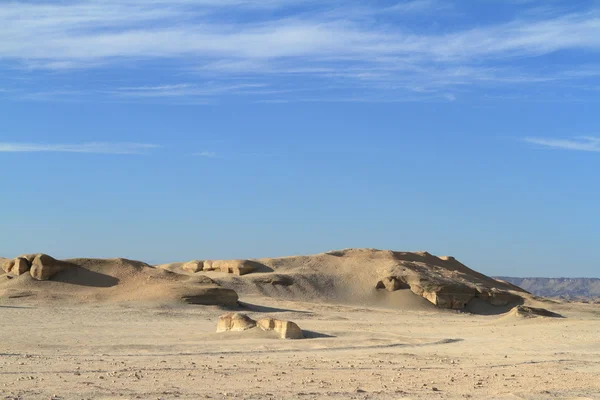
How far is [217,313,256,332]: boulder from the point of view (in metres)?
21.5

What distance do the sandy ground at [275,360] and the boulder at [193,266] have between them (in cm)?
2181

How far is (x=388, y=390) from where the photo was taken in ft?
38.4

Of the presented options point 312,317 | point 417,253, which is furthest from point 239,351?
point 417,253

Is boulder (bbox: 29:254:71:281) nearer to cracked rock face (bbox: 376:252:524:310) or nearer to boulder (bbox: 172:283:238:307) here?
boulder (bbox: 172:283:238:307)

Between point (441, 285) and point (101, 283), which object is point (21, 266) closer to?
point (101, 283)

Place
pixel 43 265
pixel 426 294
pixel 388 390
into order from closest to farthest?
pixel 388 390 < pixel 43 265 < pixel 426 294

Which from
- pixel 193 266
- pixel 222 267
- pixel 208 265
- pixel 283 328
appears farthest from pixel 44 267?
pixel 283 328

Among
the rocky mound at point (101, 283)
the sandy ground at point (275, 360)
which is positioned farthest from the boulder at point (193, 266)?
the sandy ground at point (275, 360)

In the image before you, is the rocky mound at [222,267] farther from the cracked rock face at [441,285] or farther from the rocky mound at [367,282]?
the cracked rock face at [441,285]

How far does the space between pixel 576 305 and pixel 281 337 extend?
1333 inches

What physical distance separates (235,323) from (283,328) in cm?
192

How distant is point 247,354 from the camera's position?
1697cm

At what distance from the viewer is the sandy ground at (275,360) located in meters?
11.5

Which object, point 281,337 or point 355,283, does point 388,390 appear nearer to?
point 281,337
